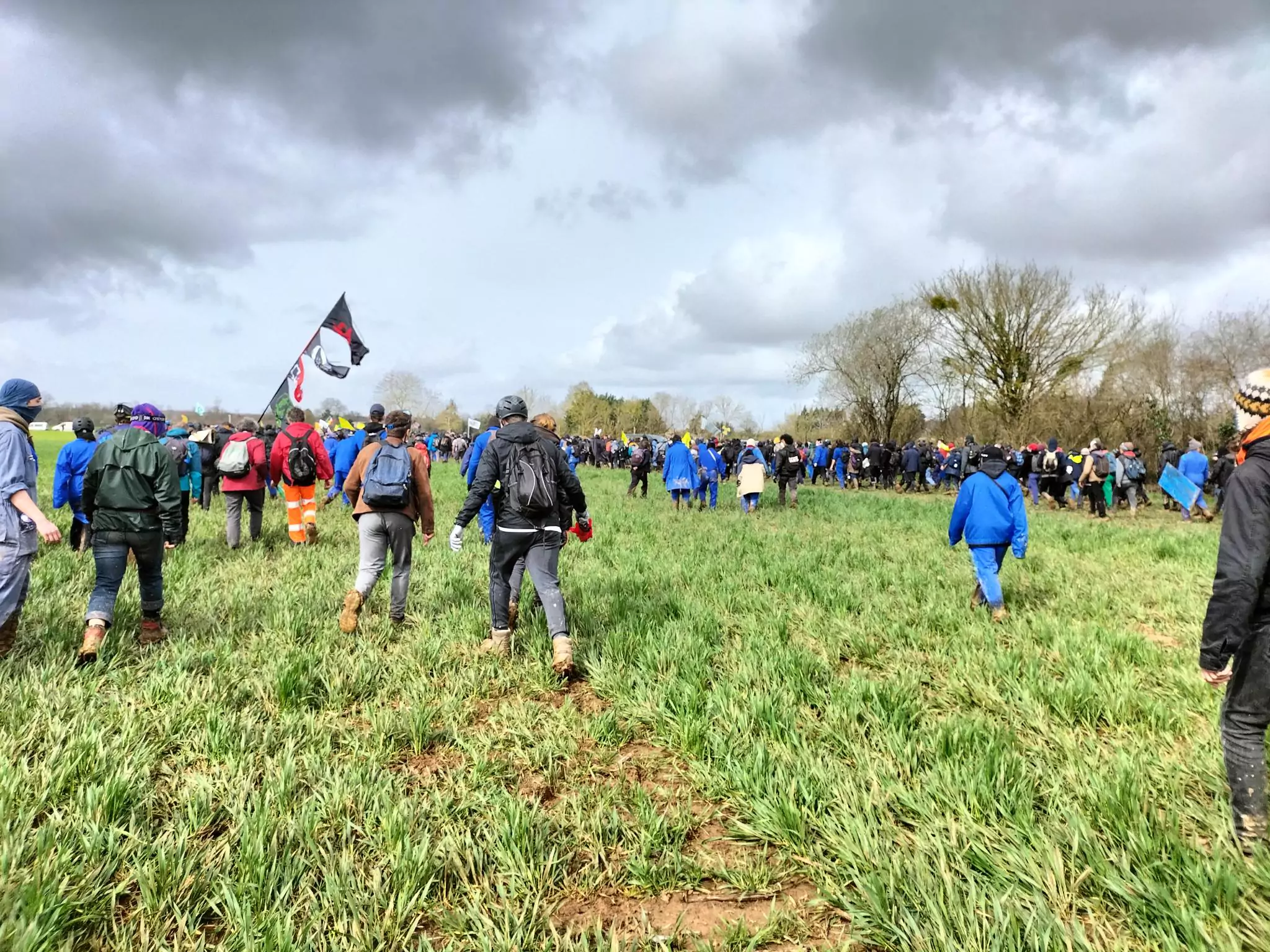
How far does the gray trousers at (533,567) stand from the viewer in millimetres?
4816

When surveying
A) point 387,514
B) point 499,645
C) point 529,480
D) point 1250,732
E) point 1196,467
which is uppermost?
point 1196,467

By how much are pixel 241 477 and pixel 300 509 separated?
3.01ft

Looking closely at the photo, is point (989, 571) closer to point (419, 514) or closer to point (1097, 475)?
point (419, 514)

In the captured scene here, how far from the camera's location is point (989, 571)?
6.03 metres

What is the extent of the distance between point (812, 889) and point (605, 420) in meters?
85.0

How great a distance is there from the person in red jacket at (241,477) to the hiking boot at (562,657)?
5936 millimetres

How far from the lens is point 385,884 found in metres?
2.52

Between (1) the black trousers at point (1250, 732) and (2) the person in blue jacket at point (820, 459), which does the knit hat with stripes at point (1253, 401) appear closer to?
(1) the black trousers at point (1250, 732)

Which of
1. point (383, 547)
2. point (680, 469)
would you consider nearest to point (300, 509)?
point (383, 547)

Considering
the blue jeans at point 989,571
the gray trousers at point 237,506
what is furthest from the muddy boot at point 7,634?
the blue jeans at point 989,571

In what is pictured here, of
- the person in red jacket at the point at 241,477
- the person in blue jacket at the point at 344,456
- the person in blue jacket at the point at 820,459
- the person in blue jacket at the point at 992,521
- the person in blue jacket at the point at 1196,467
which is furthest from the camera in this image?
the person in blue jacket at the point at 820,459

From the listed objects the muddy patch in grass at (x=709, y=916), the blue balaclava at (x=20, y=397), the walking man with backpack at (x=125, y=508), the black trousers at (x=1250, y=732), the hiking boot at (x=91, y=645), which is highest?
the blue balaclava at (x=20, y=397)

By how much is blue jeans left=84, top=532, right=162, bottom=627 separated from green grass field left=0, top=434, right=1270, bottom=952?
31cm

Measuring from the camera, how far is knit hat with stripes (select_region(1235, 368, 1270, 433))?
2674mm
